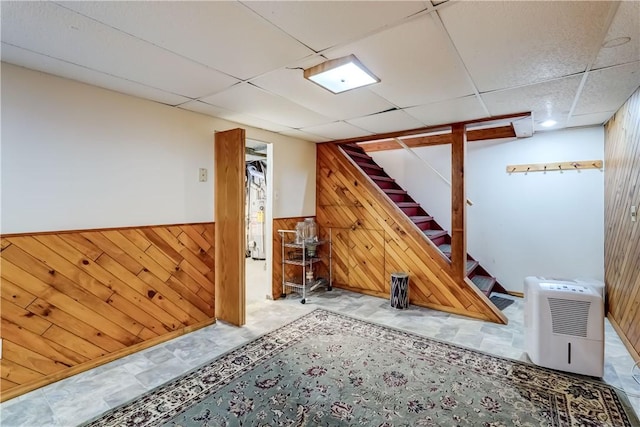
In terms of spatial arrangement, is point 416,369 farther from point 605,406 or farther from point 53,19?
point 53,19

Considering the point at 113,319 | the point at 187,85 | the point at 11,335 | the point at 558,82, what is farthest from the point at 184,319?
the point at 558,82

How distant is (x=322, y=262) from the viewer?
486cm

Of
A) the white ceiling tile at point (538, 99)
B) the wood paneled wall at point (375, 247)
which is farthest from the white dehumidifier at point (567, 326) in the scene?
the white ceiling tile at point (538, 99)

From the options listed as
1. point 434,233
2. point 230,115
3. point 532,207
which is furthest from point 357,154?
point 532,207

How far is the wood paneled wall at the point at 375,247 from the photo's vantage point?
3.69 meters

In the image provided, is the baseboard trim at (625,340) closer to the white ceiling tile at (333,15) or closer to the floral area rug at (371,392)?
the floral area rug at (371,392)

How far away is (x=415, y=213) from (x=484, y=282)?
1.40 metres

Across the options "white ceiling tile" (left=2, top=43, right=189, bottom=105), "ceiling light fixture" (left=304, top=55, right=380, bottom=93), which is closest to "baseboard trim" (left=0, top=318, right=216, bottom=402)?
"white ceiling tile" (left=2, top=43, right=189, bottom=105)

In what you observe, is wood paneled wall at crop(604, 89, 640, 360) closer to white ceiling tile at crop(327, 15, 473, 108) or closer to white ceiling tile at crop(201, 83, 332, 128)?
white ceiling tile at crop(327, 15, 473, 108)

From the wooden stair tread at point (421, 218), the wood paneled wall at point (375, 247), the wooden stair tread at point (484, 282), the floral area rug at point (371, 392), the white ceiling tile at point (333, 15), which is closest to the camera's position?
the white ceiling tile at point (333, 15)

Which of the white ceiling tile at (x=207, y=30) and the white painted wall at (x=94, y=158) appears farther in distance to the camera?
the white painted wall at (x=94, y=158)

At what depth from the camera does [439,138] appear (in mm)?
4594

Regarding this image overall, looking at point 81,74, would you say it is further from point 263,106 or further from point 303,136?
point 303,136

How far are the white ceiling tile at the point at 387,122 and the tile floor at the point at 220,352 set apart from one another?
2.28 m
